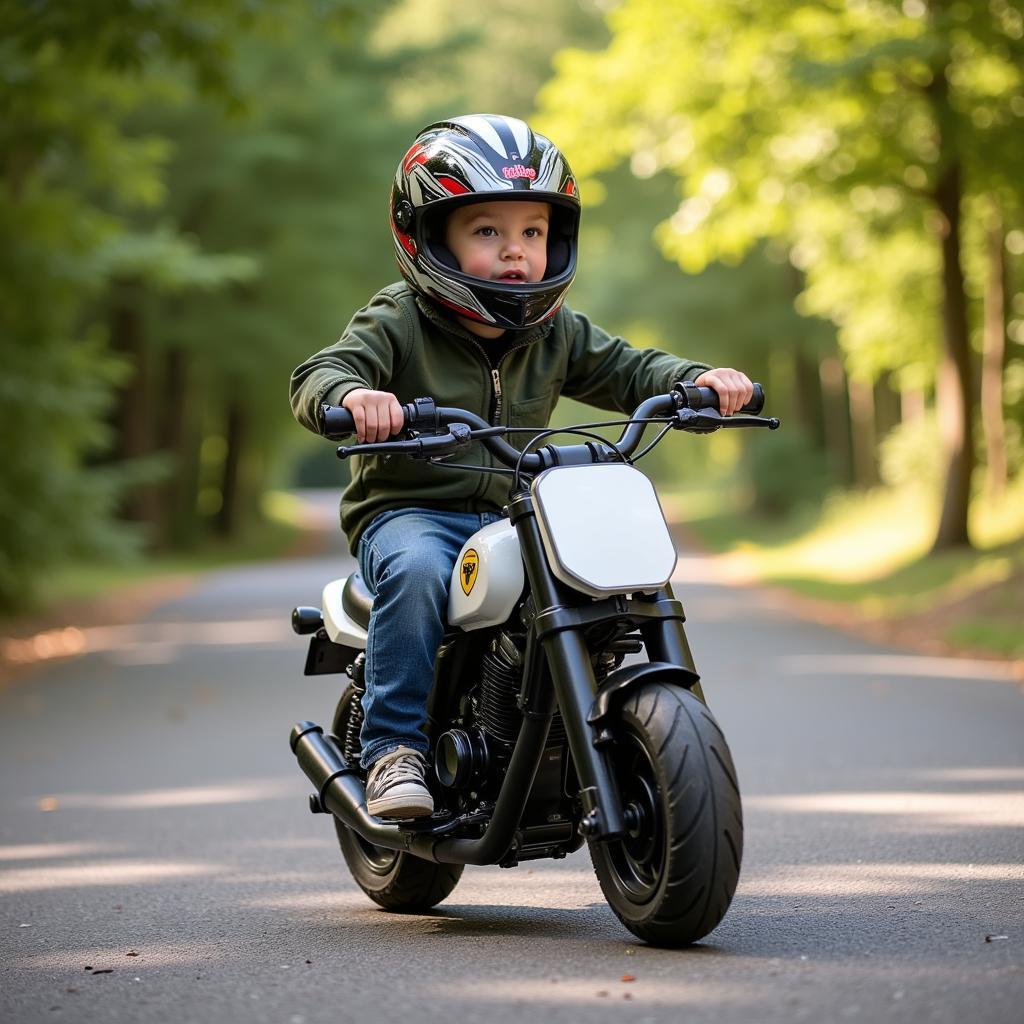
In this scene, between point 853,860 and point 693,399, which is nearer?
point 693,399

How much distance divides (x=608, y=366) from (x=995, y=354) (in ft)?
64.2

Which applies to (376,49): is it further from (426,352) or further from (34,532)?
(426,352)

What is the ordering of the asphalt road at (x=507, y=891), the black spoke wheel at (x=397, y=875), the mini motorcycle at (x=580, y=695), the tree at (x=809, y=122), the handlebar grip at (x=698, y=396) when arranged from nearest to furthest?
1. the asphalt road at (x=507, y=891)
2. the mini motorcycle at (x=580, y=695)
3. the handlebar grip at (x=698, y=396)
4. the black spoke wheel at (x=397, y=875)
5. the tree at (x=809, y=122)

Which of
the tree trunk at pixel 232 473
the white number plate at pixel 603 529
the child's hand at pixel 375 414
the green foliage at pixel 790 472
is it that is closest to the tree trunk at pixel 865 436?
the green foliage at pixel 790 472

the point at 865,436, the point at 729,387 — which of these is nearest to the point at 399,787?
the point at 729,387

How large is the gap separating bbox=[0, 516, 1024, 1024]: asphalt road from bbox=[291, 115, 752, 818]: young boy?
0.63 metres

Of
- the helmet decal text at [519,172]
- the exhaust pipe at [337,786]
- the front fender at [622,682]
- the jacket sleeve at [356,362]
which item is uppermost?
the helmet decal text at [519,172]

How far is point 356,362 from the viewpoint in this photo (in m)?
4.55

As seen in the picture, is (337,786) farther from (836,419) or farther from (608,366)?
(836,419)

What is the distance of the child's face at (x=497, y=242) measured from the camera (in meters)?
4.61

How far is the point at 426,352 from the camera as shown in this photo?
4719mm

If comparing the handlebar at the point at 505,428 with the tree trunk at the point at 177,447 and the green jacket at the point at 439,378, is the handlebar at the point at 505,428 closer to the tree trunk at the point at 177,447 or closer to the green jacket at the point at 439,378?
the green jacket at the point at 439,378

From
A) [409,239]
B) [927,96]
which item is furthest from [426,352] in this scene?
[927,96]

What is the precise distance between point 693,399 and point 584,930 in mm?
1411
